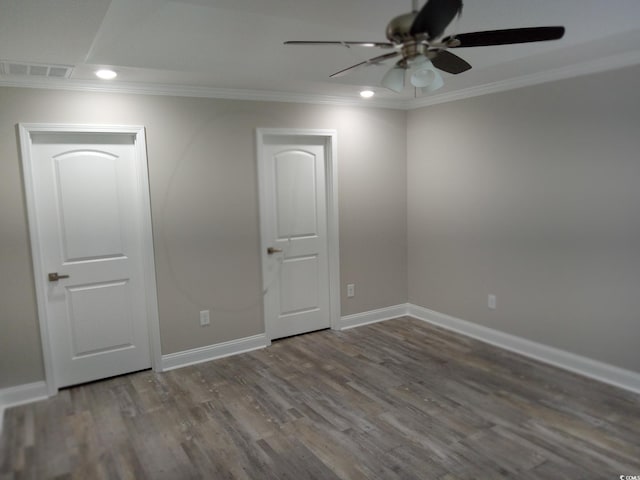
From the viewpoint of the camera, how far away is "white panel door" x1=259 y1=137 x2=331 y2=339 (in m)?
4.35

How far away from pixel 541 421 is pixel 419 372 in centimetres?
100

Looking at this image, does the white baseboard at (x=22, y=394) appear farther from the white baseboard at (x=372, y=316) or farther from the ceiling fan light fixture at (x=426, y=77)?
the ceiling fan light fixture at (x=426, y=77)

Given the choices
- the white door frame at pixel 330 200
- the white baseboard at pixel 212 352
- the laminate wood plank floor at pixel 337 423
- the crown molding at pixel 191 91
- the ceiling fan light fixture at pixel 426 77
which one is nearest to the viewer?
the ceiling fan light fixture at pixel 426 77

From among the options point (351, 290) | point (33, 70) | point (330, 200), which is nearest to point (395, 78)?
point (33, 70)

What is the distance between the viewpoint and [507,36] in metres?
1.89

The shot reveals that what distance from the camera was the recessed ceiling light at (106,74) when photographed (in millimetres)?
3145

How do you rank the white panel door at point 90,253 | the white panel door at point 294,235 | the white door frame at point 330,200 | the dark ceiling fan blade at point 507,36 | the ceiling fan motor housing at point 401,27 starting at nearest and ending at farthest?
1. the ceiling fan motor housing at point 401,27
2. the dark ceiling fan blade at point 507,36
3. the white panel door at point 90,253
4. the white door frame at point 330,200
5. the white panel door at point 294,235

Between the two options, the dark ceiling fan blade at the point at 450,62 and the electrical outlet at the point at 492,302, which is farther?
the electrical outlet at the point at 492,302

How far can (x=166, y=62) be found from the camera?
10.6 ft

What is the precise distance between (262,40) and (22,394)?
126 inches

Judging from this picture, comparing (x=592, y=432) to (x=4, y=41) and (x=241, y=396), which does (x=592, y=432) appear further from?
(x=4, y=41)

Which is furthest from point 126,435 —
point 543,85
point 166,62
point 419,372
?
point 543,85

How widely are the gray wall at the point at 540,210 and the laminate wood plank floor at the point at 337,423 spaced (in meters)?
0.48

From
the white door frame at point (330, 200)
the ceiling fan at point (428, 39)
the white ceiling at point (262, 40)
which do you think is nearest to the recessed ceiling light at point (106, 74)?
the white ceiling at point (262, 40)
